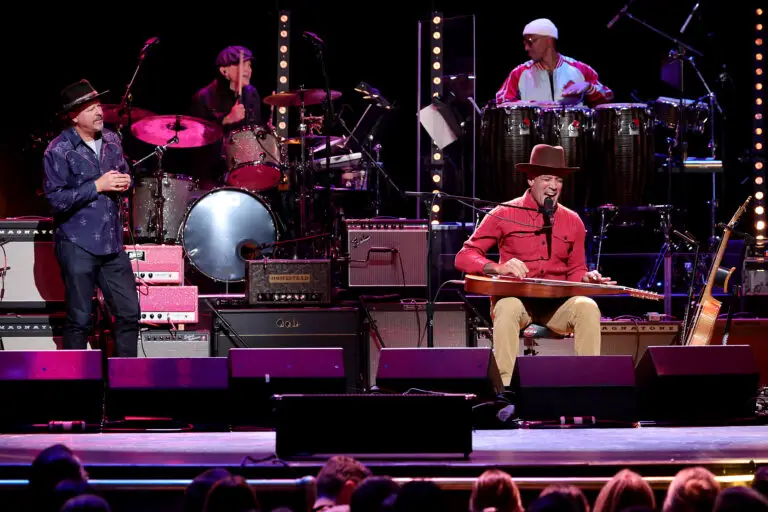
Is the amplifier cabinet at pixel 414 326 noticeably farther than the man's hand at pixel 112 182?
Yes

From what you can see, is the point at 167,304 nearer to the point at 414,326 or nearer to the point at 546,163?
the point at 414,326

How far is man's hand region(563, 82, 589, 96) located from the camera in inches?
350

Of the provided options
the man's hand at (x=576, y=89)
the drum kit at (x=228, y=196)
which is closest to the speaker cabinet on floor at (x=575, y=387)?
the drum kit at (x=228, y=196)

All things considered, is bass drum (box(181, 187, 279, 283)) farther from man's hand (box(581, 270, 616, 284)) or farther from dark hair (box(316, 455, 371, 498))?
dark hair (box(316, 455, 371, 498))

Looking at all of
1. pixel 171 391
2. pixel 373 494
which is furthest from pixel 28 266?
pixel 373 494

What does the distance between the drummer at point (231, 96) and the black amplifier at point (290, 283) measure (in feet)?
8.51

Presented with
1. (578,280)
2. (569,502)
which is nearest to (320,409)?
(569,502)

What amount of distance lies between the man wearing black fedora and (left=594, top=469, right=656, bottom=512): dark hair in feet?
14.5

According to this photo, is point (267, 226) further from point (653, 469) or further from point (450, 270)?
point (653, 469)

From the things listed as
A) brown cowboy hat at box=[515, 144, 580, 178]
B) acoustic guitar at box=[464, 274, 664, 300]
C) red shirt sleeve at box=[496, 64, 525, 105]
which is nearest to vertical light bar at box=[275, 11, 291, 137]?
red shirt sleeve at box=[496, 64, 525, 105]

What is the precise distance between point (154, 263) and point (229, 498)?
16.5ft

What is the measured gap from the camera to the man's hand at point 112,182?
686cm

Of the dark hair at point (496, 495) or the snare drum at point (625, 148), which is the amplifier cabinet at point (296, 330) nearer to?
the snare drum at point (625, 148)

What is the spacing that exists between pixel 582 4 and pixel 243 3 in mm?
4021
